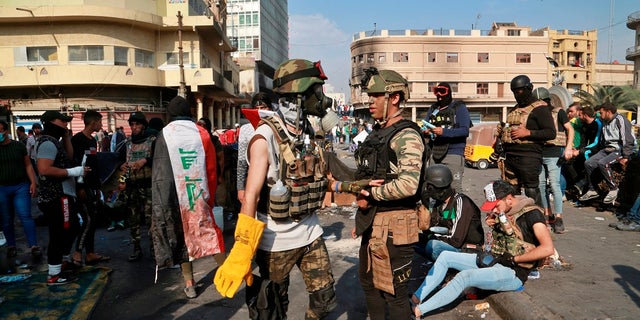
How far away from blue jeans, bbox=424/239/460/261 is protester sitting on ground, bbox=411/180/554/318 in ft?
1.55

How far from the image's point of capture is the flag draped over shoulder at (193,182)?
3.88 meters

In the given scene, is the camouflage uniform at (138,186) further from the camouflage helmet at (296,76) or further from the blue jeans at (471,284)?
the blue jeans at (471,284)

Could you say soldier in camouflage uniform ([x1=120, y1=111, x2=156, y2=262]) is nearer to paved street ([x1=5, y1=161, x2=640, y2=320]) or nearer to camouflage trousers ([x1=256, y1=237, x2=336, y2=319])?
paved street ([x1=5, y1=161, x2=640, y2=320])

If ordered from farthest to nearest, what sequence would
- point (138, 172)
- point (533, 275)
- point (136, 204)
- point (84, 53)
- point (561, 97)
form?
point (84, 53) → point (561, 97) → point (136, 204) → point (138, 172) → point (533, 275)

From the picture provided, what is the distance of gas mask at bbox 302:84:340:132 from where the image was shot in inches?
103

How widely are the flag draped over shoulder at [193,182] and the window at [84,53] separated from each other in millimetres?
25352

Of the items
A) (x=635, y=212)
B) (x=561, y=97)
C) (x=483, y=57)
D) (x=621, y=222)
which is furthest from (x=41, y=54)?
(x=483, y=57)

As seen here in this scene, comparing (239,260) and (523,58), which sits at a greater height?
(523,58)

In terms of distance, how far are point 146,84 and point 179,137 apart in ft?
82.6

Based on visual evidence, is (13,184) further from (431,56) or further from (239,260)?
(431,56)

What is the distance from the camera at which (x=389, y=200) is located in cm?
241

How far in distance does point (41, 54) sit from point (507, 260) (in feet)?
98.0

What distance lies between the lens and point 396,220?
8.18 ft

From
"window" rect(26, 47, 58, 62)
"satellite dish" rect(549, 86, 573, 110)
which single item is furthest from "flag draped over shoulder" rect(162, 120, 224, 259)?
"window" rect(26, 47, 58, 62)
